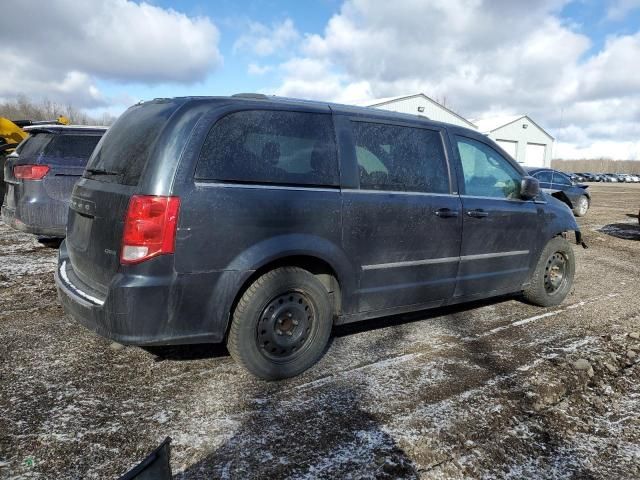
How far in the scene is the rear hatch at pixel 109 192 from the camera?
114 inches

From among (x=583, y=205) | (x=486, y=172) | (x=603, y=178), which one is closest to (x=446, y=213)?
(x=486, y=172)

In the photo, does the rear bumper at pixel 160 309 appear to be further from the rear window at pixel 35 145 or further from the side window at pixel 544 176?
the side window at pixel 544 176

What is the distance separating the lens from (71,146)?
6.59 m

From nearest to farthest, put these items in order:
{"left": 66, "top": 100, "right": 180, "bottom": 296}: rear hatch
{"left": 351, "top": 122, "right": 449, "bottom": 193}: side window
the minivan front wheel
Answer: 1. {"left": 66, "top": 100, "right": 180, "bottom": 296}: rear hatch
2. the minivan front wheel
3. {"left": 351, "top": 122, "right": 449, "bottom": 193}: side window

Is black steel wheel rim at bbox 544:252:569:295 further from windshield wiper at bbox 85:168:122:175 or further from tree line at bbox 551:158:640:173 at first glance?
tree line at bbox 551:158:640:173

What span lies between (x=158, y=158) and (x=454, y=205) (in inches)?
93.2

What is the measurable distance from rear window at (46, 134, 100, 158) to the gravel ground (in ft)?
8.85

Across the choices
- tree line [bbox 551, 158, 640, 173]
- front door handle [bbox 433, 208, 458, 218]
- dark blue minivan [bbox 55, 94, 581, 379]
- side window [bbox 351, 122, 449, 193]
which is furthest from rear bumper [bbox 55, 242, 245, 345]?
tree line [bbox 551, 158, 640, 173]

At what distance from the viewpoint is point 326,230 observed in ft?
10.7

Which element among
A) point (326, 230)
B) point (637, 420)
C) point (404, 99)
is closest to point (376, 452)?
point (326, 230)

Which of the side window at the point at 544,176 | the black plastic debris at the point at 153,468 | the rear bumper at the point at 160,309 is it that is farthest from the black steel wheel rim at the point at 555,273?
the side window at the point at 544,176

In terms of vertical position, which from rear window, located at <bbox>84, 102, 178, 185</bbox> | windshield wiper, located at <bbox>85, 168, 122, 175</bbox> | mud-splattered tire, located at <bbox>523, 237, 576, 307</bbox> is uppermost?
rear window, located at <bbox>84, 102, 178, 185</bbox>

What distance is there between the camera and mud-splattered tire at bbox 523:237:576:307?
4992mm

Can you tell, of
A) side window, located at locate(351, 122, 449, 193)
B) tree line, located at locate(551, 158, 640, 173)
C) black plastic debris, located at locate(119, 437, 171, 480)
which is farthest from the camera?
tree line, located at locate(551, 158, 640, 173)
